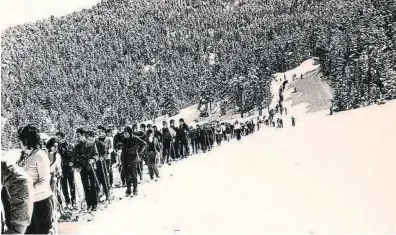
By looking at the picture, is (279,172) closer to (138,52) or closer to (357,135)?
(357,135)

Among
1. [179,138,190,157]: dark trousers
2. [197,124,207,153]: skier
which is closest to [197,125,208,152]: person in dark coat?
[197,124,207,153]: skier

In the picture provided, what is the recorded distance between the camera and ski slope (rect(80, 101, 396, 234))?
22.7 feet

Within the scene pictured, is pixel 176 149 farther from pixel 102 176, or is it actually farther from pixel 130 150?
pixel 102 176

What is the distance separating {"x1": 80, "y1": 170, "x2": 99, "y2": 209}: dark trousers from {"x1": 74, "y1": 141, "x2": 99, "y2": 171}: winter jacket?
0.07 metres

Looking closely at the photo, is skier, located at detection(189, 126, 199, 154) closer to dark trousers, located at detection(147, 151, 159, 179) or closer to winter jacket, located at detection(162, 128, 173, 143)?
winter jacket, located at detection(162, 128, 173, 143)

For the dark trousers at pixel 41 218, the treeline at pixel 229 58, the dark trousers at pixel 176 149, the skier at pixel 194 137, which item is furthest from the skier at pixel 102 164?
the skier at pixel 194 137

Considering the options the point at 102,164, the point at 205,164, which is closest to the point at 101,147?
the point at 102,164

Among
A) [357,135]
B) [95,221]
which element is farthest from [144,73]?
[95,221]

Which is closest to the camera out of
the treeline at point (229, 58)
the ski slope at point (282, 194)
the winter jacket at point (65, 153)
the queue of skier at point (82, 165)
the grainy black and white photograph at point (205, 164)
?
the queue of skier at point (82, 165)

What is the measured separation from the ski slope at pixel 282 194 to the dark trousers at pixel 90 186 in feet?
0.81

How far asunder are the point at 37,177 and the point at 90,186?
3.06 m

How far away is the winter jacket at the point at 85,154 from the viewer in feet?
23.9

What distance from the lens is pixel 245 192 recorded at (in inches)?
314

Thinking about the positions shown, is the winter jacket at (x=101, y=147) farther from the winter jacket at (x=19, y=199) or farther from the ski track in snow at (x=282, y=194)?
the winter jacket at (x=19, y=199)
